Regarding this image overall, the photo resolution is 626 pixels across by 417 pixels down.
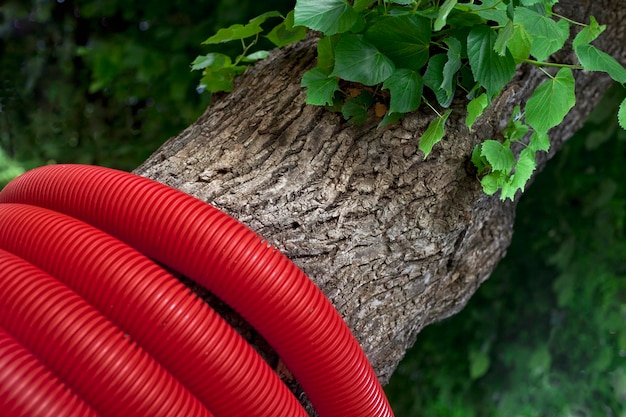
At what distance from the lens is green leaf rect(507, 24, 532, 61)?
2.04 ft

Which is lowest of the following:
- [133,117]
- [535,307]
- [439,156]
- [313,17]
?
[535,307]

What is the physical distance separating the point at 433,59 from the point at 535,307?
1.45 meters

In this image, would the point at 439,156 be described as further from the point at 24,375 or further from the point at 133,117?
the point at 133,117

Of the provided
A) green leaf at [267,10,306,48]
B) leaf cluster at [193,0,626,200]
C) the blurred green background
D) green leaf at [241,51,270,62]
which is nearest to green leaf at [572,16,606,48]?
leaf cluster at [193,0,626,200]

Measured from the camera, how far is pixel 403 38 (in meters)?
0.66

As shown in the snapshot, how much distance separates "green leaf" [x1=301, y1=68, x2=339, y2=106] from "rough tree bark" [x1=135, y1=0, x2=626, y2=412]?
1.8 inches

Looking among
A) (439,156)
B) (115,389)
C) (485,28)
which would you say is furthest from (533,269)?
(115,389)

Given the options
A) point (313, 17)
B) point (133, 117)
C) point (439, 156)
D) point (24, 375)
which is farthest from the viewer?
point (133, 117)

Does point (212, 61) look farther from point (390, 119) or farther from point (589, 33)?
point (589, 33)

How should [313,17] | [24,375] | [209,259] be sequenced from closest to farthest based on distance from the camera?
1. [24,375]
2. [209,259]
3. [313,17]

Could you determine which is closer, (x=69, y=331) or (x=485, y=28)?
(x=69, y=331)

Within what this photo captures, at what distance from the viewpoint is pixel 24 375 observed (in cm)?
41

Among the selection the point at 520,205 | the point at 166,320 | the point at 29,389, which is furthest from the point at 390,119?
the point at 520,205

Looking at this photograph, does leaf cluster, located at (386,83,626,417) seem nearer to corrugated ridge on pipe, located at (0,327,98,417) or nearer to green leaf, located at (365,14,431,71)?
green leaf, located at (365,14,431,71)
